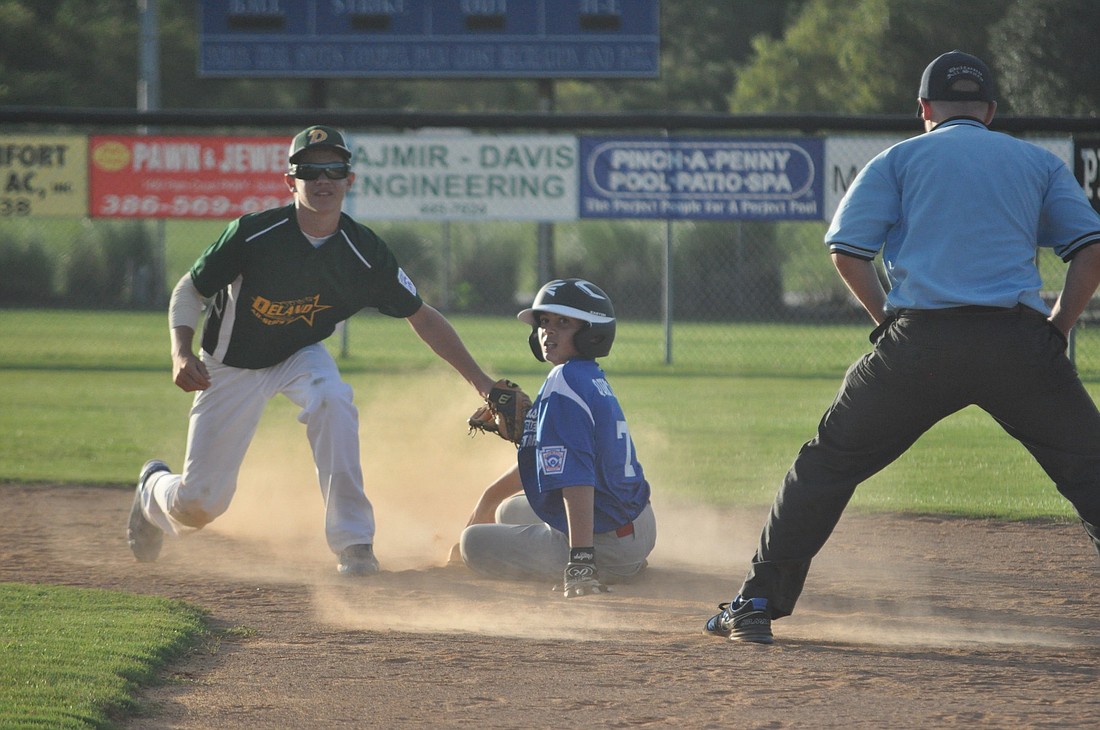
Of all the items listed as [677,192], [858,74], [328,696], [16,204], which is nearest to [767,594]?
[328,696]

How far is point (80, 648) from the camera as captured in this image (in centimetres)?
437

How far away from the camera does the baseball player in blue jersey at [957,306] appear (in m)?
4.15

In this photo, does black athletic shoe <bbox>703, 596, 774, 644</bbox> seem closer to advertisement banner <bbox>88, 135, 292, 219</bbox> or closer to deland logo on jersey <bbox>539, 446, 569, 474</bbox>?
deland logo on jersey <bbox>539, 446, 569, 474</bbox>

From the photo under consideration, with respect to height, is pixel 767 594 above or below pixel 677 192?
below

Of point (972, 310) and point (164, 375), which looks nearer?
point (972, 310)

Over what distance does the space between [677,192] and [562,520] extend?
8918 mm

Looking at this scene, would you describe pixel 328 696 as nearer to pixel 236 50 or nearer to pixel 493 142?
pixel 493 142

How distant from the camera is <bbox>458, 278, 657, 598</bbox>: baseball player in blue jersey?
5.22 meters

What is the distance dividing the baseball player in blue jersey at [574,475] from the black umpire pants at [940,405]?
1010 millimetres

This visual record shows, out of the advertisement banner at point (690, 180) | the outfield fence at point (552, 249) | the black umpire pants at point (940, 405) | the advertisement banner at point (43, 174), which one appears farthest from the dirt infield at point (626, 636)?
the advertisement banner at point (43, 174)

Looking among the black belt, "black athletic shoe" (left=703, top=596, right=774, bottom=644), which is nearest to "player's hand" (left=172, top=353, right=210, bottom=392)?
the black belt

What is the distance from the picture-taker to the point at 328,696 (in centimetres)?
397

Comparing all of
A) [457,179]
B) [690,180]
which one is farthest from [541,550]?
[457,179]

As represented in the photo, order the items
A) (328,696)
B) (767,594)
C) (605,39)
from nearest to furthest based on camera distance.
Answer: (328,696)
(767,594)
(605,39)
